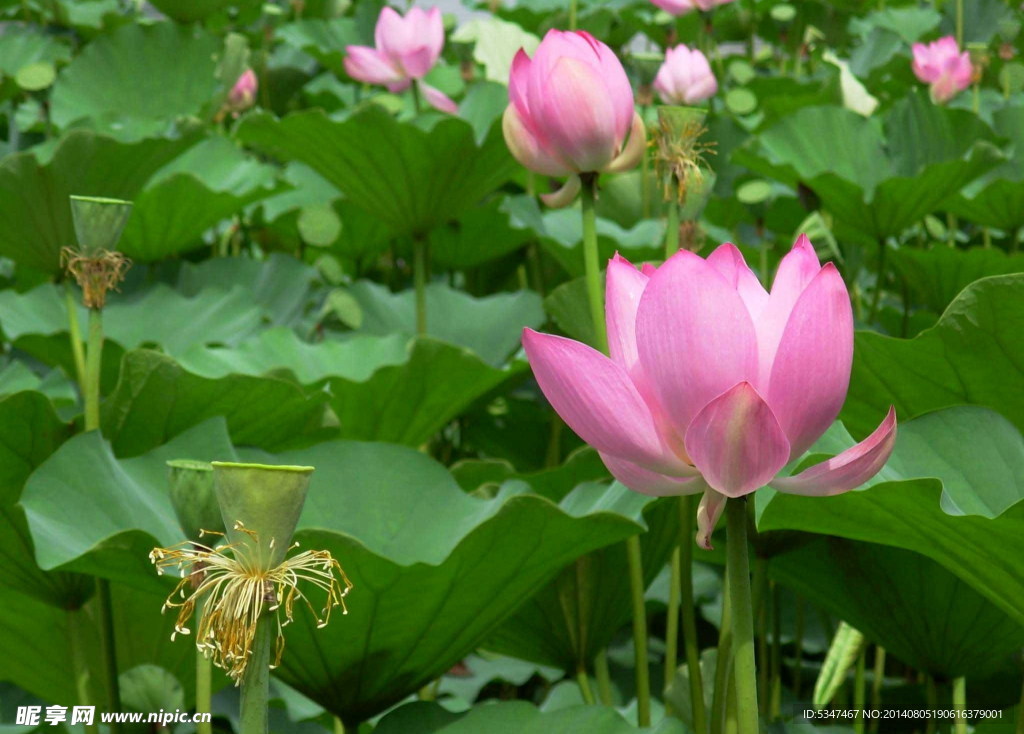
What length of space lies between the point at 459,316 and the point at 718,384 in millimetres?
1114

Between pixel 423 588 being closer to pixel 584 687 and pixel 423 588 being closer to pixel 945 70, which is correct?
pixel 584 687

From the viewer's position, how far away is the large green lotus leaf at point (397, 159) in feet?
4.32

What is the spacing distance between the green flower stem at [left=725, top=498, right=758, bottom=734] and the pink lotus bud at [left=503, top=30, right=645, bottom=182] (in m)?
0.37

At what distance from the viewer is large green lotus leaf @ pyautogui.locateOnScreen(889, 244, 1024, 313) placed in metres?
1.26

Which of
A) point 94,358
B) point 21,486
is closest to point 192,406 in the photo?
point 21,486

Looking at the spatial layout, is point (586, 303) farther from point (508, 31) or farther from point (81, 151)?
point (508, 31)

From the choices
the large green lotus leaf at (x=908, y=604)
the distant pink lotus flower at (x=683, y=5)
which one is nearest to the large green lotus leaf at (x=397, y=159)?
the distant pink lotus flower at (x=683, y=5)

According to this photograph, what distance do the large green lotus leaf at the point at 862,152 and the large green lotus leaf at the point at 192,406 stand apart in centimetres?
67

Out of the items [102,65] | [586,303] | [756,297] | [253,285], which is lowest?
[253,285]

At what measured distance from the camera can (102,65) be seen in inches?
79.7

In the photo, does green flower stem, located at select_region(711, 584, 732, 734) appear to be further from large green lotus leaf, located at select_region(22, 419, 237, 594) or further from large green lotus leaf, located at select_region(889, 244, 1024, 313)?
large green lotus leaf, located at select_region(889, 244, 1024, 313)

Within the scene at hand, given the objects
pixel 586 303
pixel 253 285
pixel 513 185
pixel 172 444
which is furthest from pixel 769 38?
pixel 172 444

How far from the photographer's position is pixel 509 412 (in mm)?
1413

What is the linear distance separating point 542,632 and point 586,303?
0.25 metres
